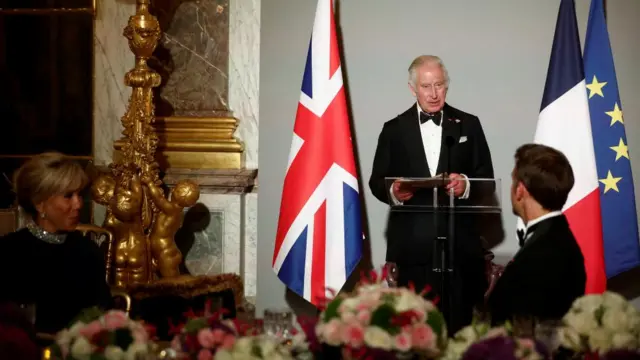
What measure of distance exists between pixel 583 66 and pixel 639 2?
58cm

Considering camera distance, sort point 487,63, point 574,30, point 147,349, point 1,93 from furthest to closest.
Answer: point 1,93
point 487,63
point 574,30
point 147,349

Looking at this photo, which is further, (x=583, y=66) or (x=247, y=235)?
(x=247, y=235)

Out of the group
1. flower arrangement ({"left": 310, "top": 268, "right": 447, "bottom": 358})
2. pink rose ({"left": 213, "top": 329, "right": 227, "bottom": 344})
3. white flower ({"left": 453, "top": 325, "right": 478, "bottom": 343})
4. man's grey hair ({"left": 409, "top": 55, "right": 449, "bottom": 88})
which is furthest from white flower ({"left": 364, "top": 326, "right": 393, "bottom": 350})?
man's grey hair ({"left": 409, "top": 55, "right": 449, "bottom": 88})

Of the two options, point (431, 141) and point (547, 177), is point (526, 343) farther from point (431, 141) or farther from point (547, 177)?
point (431, 141)

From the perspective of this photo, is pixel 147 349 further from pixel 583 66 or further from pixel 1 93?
pixel 1 93

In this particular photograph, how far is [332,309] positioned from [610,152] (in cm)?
324

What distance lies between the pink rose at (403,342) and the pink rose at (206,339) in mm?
428

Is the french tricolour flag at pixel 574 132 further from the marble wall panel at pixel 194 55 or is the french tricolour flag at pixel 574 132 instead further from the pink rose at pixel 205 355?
the pink rose at pixel 205 355

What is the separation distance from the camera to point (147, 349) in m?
2.22

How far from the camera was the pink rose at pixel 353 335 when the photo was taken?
2.18 metres

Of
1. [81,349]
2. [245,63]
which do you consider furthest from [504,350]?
[245,63]

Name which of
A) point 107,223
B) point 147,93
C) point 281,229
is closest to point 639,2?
point 281,229

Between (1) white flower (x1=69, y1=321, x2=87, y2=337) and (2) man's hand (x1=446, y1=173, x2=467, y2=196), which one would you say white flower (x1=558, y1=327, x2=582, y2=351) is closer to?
(1) white flower (x1=69, y1=321, x2=87, y2=337)

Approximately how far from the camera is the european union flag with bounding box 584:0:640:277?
507 cm
